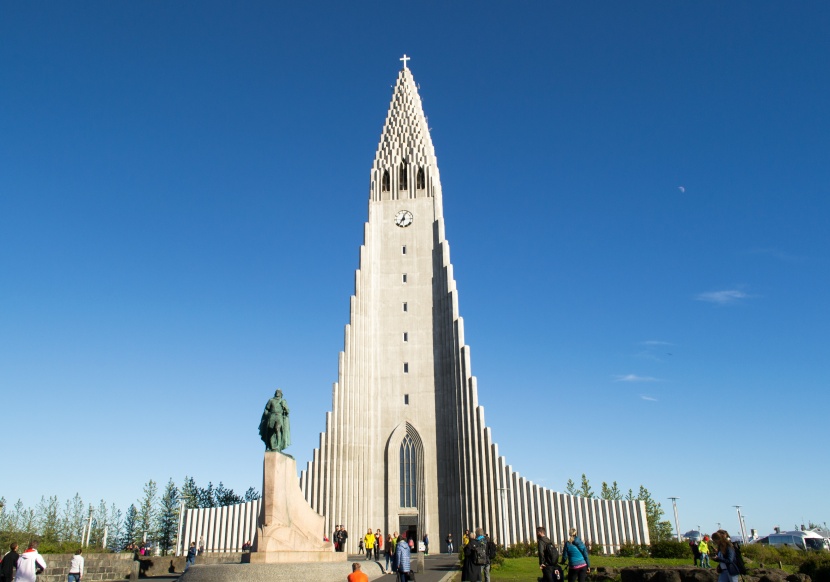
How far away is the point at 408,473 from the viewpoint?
39.5 m

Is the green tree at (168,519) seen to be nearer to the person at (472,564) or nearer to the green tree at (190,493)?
the green tree at (190,493)

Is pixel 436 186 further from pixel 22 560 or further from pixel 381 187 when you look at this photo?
pixel 22 560

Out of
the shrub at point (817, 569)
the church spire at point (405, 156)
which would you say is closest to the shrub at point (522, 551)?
the shrub at point (817, 569)

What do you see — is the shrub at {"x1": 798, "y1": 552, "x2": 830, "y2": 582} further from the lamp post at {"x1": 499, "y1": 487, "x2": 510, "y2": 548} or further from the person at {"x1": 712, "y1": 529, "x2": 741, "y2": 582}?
the lamp post at {"x1": 499, "y1": 487, "x2": 510, "y2": 548}

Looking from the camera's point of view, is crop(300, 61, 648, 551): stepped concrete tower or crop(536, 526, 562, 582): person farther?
crop(300, 61, 648, 551): stepped concrete tower

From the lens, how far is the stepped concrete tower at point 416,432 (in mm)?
37094

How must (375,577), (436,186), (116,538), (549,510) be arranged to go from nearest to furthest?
(375,577) < (549,510) < (436,186) < (116,538)

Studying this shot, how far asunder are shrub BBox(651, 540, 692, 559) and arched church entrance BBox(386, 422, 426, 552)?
13863 millimetres

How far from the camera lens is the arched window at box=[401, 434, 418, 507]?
38969 millimetres

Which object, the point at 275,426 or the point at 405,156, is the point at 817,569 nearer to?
the point at 275,426

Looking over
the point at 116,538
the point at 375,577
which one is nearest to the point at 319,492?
the point at 375,577

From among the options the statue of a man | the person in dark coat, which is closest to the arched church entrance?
the statue of a man

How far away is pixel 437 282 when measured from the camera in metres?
44.2

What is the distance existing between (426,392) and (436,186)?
15.9 m
